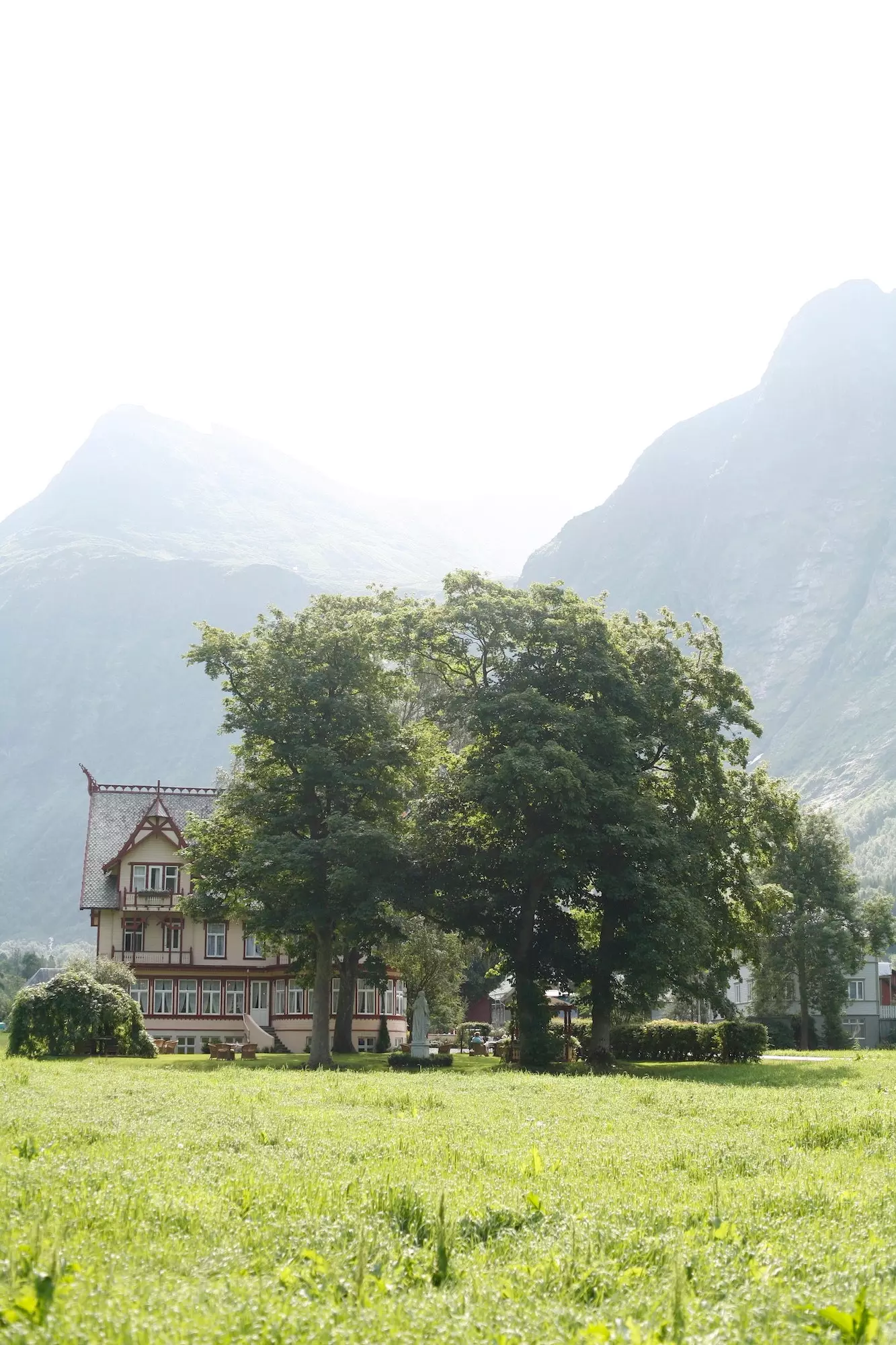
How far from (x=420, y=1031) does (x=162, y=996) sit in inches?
1200

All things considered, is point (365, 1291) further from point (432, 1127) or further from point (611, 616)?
point (611, 616)

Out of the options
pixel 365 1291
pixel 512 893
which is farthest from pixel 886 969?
pixel 365 1291

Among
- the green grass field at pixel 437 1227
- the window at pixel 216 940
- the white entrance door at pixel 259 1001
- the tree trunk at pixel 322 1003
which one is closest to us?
the green grass field at pixel 437 1227

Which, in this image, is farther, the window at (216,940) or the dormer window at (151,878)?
the window at (216,940)

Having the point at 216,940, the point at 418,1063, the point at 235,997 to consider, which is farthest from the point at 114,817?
the point at 418,1063

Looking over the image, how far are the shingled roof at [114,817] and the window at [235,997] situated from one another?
802 centimetres

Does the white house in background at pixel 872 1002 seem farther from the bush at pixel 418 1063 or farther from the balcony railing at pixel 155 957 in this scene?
the bush at pixel 418 1063

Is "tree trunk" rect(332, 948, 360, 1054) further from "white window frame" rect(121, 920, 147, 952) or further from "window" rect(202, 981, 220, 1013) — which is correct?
"white window frame" rect(121, 920, 147, 952)

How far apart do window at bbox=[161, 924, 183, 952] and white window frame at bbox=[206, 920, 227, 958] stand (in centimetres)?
166

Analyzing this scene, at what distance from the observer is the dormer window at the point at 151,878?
71.0 meters

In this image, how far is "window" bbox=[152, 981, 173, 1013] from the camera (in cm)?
7050

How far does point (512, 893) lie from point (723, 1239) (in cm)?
3611

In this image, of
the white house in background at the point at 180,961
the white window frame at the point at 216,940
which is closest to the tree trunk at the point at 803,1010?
the white house in background at the point at 180,961

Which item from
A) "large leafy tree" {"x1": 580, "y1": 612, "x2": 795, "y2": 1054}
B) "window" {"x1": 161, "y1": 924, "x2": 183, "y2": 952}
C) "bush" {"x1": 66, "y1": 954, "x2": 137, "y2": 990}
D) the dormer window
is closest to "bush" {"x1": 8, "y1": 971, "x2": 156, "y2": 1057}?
"bush" {"x1": 66, "y1": 954, "x2": 137, "y2": 990}
